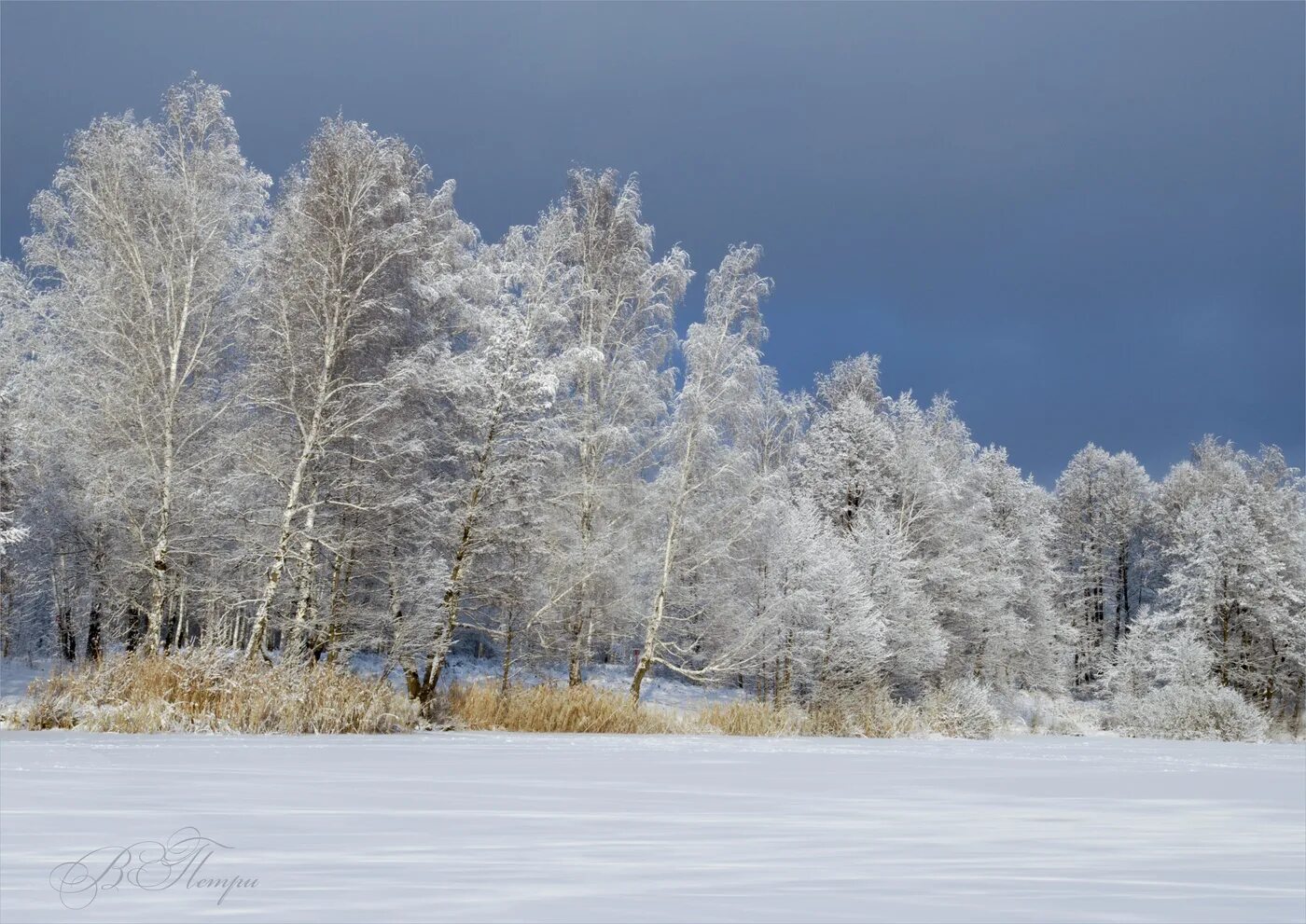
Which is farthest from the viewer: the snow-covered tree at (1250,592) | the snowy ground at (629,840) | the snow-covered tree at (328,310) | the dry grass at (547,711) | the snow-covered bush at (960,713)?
the snow-covered tree at (1250,592)

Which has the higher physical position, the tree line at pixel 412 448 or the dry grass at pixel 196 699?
the tree line at pixel 412 448

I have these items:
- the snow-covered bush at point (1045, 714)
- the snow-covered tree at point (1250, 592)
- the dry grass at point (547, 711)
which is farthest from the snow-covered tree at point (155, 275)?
the snow-covered tree at point (1250, 592)

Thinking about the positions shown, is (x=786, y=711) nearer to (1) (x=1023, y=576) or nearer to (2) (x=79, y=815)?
(2) (x=79, y=815)

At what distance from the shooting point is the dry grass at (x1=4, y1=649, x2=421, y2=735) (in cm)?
1346

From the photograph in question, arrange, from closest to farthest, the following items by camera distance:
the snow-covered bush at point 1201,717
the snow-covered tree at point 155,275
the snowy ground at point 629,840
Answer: the snowy ground at point 629,840
the snow-covered tree at point 155,275
the snow-covered bush at point 1201,717

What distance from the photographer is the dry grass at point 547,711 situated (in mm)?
19422

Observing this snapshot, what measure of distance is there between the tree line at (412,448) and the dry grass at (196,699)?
130 inches

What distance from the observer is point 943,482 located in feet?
124

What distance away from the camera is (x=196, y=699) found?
46.5 feet

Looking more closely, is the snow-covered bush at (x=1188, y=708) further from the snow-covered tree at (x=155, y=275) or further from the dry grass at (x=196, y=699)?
the snow-covered tree at (x=155, y=275)

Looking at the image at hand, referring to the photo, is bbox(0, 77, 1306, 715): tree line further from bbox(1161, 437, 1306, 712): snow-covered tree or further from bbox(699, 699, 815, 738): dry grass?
bbox(1161, 437, 1306, 712): snow-covered tree

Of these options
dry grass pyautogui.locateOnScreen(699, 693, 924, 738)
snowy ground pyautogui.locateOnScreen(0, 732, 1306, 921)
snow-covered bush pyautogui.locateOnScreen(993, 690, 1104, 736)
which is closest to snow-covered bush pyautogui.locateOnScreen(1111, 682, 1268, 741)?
snow-covered bush pyautogui.locateOnScreen(993, 690, 1104, 736)
